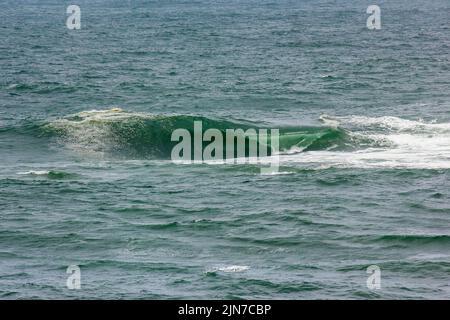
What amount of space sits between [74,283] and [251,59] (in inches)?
2495

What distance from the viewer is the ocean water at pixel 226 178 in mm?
28391

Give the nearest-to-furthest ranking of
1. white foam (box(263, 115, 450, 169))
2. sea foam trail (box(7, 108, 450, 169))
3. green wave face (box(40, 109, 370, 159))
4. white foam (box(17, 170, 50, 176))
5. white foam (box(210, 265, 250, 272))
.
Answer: white foam (box(210, 265, 250, 272)) → white foam (box(17, 170, 50, 176)) → white foam (box(263, 115, 450, 169)) → sea foam trail (box(7, 108, 450, 169)) → green wave face (box(40, 109, 370, 159))

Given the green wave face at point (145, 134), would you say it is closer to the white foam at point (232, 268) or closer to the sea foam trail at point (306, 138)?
the sea foam trail at point (306, 138)

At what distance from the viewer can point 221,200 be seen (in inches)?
1512

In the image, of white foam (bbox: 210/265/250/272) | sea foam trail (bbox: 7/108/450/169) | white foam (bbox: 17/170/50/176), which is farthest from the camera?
sea foam trail (bbox: 7/108/450/169)

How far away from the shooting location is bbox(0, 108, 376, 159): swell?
48.5 m

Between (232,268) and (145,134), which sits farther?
(145,134)

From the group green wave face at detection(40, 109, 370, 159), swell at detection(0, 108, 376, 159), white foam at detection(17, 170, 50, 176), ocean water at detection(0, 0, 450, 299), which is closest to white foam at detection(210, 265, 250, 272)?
ocean water at detection(0, 0, 450, 299)

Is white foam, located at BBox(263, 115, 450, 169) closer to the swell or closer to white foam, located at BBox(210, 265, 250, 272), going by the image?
the swell

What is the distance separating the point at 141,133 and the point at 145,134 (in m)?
0.27

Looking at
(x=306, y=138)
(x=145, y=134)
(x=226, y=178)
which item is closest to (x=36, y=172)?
(x=226, y=178)

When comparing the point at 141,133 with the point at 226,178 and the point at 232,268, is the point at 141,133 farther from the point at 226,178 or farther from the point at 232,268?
the point at 232,268

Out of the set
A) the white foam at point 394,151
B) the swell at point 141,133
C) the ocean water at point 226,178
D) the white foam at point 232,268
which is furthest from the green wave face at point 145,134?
the white foam at point 232,268

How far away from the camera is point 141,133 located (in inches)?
2029
